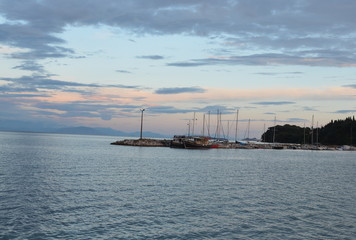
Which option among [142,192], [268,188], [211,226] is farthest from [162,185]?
[211,226]

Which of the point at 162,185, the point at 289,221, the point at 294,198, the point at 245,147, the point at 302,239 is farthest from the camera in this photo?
the point at 245,147

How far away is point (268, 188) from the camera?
39281 mm

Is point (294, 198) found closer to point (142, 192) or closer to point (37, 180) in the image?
point (142, 192)

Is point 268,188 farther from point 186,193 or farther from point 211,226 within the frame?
point 211,226

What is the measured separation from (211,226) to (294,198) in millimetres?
13994

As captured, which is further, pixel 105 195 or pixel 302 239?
pixel 105 195

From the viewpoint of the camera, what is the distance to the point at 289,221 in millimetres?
24375

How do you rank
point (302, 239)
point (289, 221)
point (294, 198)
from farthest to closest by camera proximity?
point (294, 198) < point (289, 221) < point (302, 239)

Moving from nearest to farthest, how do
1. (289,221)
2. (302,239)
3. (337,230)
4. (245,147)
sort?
(302,239) < (337,230) < (289,221) < (245,147)

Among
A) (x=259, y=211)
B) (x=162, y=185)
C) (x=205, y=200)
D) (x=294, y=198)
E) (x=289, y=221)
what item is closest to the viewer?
(x=289, y=221)

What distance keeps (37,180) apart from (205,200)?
20.5 metres

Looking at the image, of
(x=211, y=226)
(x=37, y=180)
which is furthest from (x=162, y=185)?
(x=211, y=226)

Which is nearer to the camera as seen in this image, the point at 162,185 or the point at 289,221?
the point at 289,221

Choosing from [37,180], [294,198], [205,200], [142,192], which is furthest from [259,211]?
[37,180]
